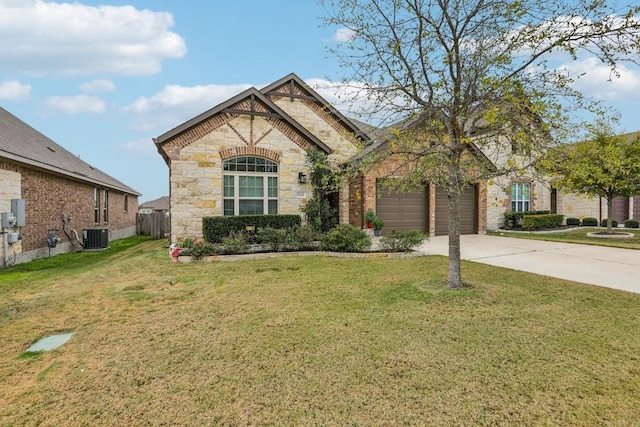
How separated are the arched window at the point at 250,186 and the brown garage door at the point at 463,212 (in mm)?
7409

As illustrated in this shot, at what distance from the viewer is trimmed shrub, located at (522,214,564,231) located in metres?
18.1

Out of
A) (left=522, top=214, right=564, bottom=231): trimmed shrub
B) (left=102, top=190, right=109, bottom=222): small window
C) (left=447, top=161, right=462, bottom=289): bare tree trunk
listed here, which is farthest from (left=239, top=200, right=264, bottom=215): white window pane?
(left=522, top=214, right=564, bottom=231): trimmed shrub

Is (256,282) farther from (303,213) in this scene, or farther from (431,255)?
(303,213)

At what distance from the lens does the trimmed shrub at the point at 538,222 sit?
18078mm

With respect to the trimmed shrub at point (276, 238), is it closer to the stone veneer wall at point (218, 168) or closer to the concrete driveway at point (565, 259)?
the stone veneer wall at point (218, 168)

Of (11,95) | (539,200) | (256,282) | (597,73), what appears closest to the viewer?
(597,73)

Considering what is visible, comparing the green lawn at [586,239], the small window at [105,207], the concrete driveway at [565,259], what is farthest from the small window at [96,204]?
the green lawn at [586,239]

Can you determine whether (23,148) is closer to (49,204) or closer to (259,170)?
(49,204)

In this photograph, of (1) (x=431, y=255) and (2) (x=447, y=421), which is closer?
(2) (x=447, y=421)

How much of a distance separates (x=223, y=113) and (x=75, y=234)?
7.70 metres

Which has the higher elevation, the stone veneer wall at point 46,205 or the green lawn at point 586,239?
the stone veneer wall at point 46,205

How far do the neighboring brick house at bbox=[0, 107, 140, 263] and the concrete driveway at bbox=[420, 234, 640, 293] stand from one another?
12.0 m

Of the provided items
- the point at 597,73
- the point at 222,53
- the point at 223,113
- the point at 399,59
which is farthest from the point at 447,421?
the point at 222,53

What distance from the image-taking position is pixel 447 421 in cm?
238
